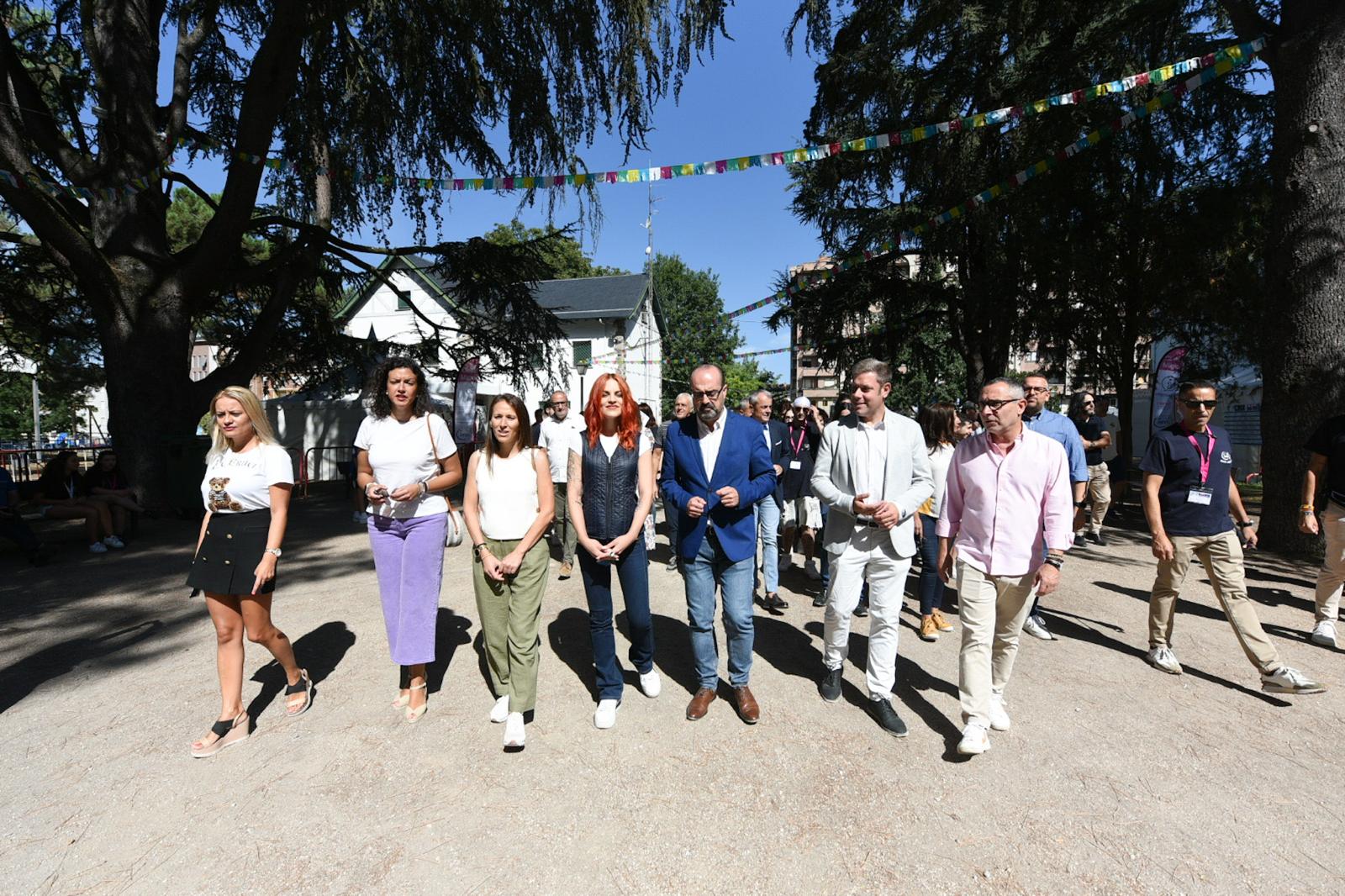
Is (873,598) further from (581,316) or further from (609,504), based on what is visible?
(581,316)

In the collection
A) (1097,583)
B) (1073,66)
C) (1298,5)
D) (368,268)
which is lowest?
(1097,583)

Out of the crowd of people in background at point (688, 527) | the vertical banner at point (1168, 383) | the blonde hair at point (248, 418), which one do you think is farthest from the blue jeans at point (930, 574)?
the vertical banner at point (1168, 383)

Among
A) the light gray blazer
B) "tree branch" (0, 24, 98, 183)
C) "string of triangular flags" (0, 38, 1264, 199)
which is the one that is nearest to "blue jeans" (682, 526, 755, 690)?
the light gray blazer

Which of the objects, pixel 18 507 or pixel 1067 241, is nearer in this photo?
pixel 18 507

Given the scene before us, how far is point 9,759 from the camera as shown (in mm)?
2949

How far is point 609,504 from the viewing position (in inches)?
126

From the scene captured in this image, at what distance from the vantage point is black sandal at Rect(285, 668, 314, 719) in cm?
337

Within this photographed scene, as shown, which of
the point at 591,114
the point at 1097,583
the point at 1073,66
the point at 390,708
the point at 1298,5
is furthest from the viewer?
the point at 1073,66

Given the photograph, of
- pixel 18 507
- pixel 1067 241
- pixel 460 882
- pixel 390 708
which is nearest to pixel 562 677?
pixel 390 708

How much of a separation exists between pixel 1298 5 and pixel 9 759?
12171 millimetres

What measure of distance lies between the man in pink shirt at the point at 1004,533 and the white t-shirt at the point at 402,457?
9.10 ft

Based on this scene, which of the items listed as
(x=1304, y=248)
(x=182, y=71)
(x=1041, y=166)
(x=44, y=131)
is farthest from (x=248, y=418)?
(x=182, y=71)

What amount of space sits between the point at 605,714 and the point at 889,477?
197 centimetres

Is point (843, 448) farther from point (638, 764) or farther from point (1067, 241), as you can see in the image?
point (1067, 241)
